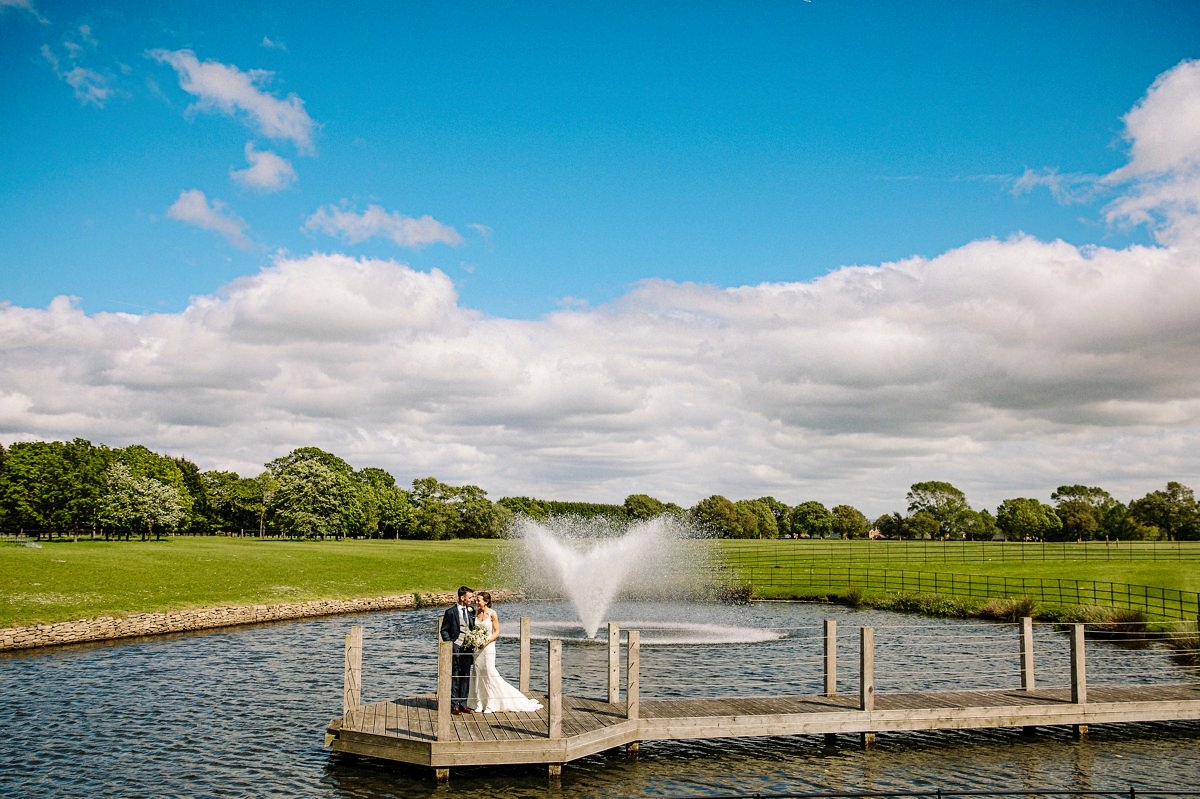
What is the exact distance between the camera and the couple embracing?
67.9ft

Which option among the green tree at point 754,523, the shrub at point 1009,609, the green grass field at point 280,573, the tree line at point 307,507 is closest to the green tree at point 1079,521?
the tree line at point 307,507

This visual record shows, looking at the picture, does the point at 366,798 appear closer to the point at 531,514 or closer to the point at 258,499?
the point at 258,499

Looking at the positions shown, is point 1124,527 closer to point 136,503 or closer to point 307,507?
point 307,507

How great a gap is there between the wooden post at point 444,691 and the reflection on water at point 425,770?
3.56ft

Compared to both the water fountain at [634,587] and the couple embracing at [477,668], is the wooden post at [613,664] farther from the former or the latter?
the water fountain at [634,587]

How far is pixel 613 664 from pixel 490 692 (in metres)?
3.12

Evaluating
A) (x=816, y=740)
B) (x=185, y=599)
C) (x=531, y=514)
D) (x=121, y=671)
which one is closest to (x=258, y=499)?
(x=531, y=514)

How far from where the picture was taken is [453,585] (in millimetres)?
65688

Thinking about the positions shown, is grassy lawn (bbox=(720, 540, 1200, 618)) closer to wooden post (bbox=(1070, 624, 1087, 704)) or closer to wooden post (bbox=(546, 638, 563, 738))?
wooden post (bbox=(1070, 624, 1087, 704))

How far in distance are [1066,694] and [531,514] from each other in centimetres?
17608

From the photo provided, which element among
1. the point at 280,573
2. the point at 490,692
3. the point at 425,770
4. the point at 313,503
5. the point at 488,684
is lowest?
the point at 425,770

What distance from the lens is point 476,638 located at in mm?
20359

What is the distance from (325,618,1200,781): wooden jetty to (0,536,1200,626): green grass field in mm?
25566

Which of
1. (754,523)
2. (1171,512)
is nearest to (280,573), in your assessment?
(754,523)
